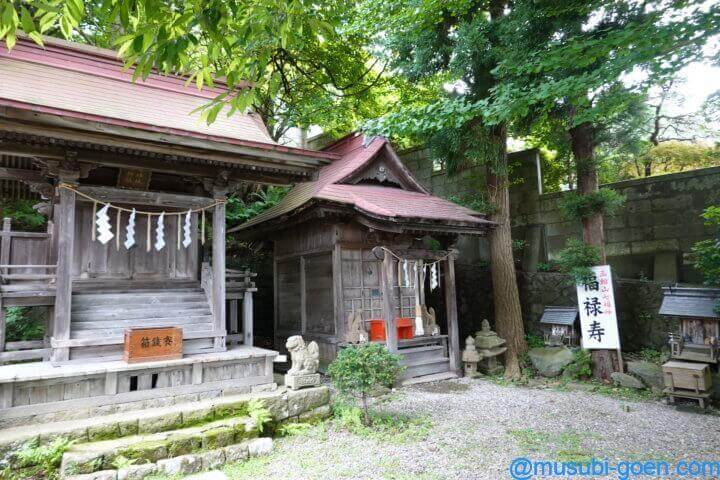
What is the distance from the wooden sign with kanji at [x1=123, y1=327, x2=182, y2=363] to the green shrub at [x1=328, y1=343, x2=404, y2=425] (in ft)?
8.22

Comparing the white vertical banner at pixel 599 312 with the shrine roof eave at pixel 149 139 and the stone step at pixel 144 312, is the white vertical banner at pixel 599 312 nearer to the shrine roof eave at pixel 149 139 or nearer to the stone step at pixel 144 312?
the shrine roof eave at pixel 149 139

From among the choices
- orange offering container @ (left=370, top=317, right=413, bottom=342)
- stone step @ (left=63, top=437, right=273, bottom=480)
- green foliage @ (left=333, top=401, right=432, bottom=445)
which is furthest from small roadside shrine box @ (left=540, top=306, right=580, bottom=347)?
stone step @ (left=63, top=437, right=273, bottom=480)

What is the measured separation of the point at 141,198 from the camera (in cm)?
731

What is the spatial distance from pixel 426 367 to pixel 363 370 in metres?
4.08

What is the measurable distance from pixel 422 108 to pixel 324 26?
5.51 m

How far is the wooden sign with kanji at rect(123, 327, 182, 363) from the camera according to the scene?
6.40 metres

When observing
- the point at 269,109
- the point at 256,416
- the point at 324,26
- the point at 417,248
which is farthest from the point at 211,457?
the point at 269,109

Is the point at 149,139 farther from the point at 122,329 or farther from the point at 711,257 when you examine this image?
the point at 711,257

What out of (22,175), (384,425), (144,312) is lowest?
(384,425)

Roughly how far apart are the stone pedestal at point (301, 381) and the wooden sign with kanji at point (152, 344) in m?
1.79

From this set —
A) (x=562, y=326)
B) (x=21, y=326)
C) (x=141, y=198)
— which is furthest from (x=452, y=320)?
(x=21, y=326)

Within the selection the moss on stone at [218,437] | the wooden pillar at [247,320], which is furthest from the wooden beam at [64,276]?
the wooden pillar at [247,320]

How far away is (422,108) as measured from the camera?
889cm

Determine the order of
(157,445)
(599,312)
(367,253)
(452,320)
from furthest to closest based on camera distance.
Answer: (452,320), (367,253), (599,312), (157,445)
